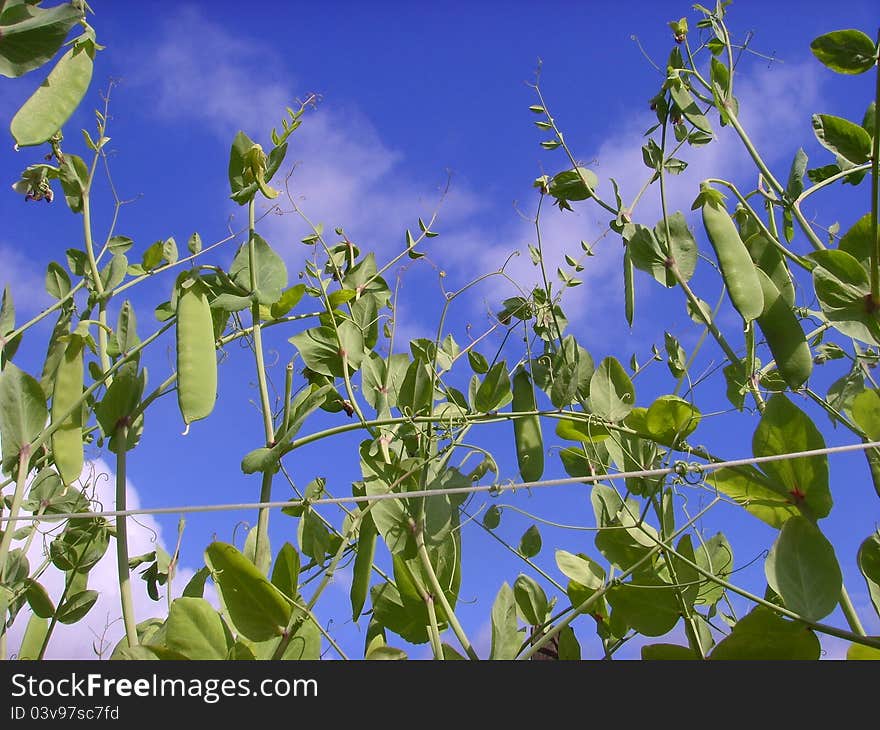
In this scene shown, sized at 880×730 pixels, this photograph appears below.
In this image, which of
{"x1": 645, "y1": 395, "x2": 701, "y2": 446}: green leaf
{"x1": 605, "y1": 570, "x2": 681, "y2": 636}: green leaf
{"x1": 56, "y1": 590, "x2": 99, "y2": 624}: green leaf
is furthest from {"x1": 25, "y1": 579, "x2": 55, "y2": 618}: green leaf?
{"x1": 645, "y1": 395, "x2": 701, "y2": 446}: green leaf

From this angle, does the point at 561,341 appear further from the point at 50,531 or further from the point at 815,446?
the point at 50,531

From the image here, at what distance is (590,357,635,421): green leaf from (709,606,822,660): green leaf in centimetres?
39

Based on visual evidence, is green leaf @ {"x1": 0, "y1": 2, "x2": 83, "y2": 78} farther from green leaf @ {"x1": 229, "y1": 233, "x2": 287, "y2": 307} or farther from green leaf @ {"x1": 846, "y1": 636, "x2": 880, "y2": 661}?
green leaf @ {"x1": 846, "y1": 636, "x2": 880, "y2": 661}

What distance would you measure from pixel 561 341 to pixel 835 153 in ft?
1.80

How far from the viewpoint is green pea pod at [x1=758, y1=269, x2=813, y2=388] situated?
3.91 ft

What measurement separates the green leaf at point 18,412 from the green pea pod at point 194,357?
259mm

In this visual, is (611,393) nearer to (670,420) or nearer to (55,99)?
(670,420)

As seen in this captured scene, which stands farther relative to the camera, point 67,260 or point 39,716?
point 67,260

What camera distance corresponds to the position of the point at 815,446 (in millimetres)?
1120

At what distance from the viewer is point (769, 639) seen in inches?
42.0

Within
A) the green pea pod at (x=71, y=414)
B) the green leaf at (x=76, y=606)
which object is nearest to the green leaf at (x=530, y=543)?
the green pea pod at (x=71, y=414)

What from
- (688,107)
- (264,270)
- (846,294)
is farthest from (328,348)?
(846,294)

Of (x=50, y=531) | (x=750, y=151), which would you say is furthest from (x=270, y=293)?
(x=750, y=151)

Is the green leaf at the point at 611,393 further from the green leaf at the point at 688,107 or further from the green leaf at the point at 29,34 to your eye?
the green leaf at the point at 29,34
